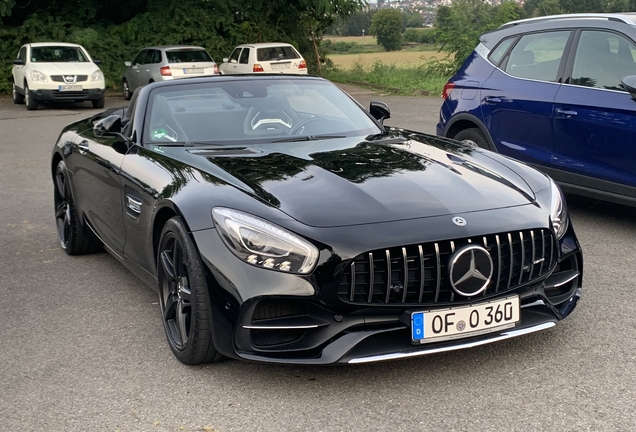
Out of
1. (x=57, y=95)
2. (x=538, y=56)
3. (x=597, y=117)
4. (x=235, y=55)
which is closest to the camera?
(x=597, y=117)

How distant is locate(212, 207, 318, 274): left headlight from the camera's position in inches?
143

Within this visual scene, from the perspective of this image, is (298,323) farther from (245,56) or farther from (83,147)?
(245,56)

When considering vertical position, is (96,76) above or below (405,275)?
below

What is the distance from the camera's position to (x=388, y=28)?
4809cm

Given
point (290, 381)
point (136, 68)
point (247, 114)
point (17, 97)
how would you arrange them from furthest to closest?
point (136, 68), point (17, 97), point (247, 114), point (290, 381)

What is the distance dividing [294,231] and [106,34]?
81.6 ft

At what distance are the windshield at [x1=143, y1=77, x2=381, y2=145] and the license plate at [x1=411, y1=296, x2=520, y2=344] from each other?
190 centimetres

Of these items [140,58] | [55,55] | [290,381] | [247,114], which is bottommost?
[140,58]

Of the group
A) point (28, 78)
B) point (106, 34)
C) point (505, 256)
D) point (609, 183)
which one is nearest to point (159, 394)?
point (505, 256)

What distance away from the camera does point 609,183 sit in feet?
21.4

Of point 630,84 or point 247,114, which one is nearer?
point 247,114

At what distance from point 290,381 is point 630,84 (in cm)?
367

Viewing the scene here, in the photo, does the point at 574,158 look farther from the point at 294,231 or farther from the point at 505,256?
the point at 294,231

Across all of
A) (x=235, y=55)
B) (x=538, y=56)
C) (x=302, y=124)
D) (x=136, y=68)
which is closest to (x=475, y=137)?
(x=538, y=56)
